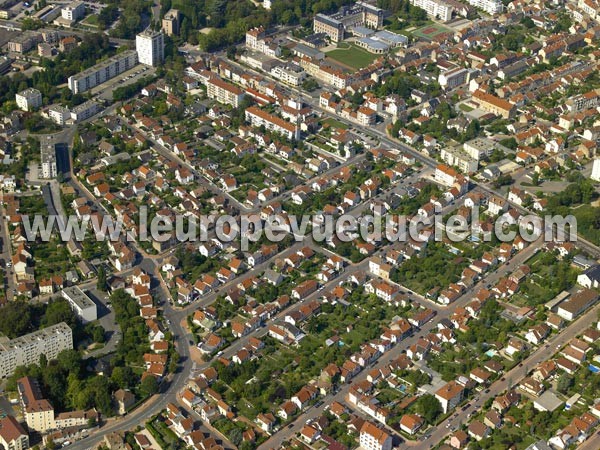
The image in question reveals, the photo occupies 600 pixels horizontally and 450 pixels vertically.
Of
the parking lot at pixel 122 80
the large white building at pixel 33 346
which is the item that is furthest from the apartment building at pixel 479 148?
the large white building at pixel 33 346

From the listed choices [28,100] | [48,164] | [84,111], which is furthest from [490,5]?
[48,164]

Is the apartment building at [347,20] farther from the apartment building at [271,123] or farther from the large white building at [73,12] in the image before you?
the large white building at [73,12]

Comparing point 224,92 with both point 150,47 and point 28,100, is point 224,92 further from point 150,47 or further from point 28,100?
point 28,100

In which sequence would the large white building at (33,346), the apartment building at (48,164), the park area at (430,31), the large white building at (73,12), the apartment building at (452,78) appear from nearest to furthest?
the large white building at (33,346)
the apartment building at (48,164)
the apartment building at (452,78)
the large white building at (73,12)
the park area at (430,31)

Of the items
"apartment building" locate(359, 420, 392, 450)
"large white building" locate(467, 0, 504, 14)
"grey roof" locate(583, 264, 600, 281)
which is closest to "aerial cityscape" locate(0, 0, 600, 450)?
"apartment building" locate(359, 420, 392, 450)

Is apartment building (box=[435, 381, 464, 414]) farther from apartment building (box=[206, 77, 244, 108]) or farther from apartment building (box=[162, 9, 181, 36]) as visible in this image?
apartment building (box=[162, 9, 181, 36])
